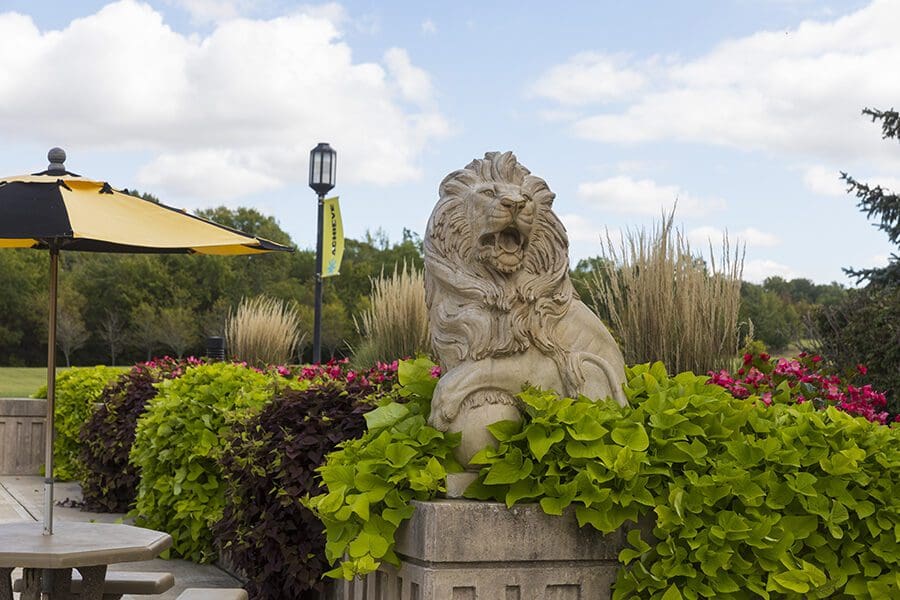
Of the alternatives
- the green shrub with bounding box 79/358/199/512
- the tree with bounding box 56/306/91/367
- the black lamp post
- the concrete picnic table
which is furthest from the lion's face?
the tree with bounding box 56/306/91/367

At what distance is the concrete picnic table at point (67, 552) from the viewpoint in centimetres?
412

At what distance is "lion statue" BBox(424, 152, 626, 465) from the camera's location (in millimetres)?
3455

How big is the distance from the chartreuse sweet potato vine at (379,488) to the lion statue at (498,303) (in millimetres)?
93

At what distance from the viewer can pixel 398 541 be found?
133 inches

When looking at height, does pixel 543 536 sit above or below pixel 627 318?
below

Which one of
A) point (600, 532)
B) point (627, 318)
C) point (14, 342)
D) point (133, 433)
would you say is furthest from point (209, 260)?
point (600, 532)

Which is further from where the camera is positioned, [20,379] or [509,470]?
[20,379]

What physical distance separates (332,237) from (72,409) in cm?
429

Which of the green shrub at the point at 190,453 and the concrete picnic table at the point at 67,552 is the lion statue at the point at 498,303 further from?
the green shrub at the point at 190,453

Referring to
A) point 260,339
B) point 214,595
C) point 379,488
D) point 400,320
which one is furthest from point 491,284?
point 260,339

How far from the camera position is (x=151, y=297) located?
39625 mm

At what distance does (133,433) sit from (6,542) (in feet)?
12.7

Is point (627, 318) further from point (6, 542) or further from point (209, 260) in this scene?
point (209, 260)

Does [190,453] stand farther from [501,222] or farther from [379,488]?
[501,222]
